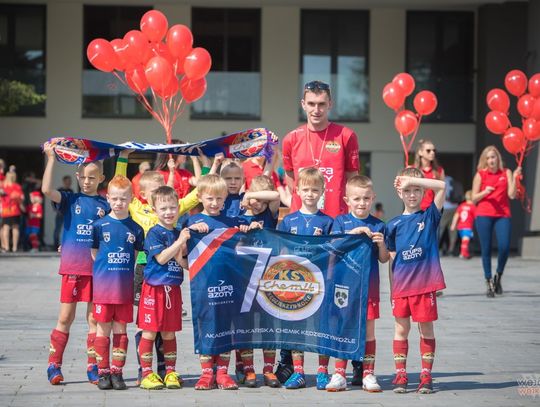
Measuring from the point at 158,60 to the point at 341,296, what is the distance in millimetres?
8976

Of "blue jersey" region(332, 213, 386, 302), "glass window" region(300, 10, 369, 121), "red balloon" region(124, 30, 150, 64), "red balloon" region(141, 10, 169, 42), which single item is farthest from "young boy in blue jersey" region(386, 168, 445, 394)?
"glass window" region(300, 10, 369, 121)

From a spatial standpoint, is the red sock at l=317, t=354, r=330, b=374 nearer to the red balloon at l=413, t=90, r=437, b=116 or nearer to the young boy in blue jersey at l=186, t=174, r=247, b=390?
the young boy in blue jersey at l=186, t=174, r=247, b=390

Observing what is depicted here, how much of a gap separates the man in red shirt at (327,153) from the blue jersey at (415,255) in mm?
804

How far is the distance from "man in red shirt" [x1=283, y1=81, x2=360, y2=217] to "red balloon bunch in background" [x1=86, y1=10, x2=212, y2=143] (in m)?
7.70

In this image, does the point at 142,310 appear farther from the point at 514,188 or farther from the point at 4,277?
the point at 4,277

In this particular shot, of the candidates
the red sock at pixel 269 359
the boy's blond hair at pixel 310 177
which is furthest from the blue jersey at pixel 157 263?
the boy's blond hair at pixel 310 177

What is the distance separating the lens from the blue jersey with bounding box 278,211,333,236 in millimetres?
8250

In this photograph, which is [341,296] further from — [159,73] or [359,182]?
[159,73]

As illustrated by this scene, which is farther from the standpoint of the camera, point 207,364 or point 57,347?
point 57,347

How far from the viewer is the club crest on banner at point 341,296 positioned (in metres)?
8.09

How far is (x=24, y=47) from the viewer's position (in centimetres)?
2983

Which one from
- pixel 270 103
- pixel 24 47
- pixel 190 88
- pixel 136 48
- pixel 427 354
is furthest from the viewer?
pixel 270 103

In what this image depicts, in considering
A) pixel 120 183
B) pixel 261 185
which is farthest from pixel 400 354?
pixel 120 183

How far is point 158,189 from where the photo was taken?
808 cm
